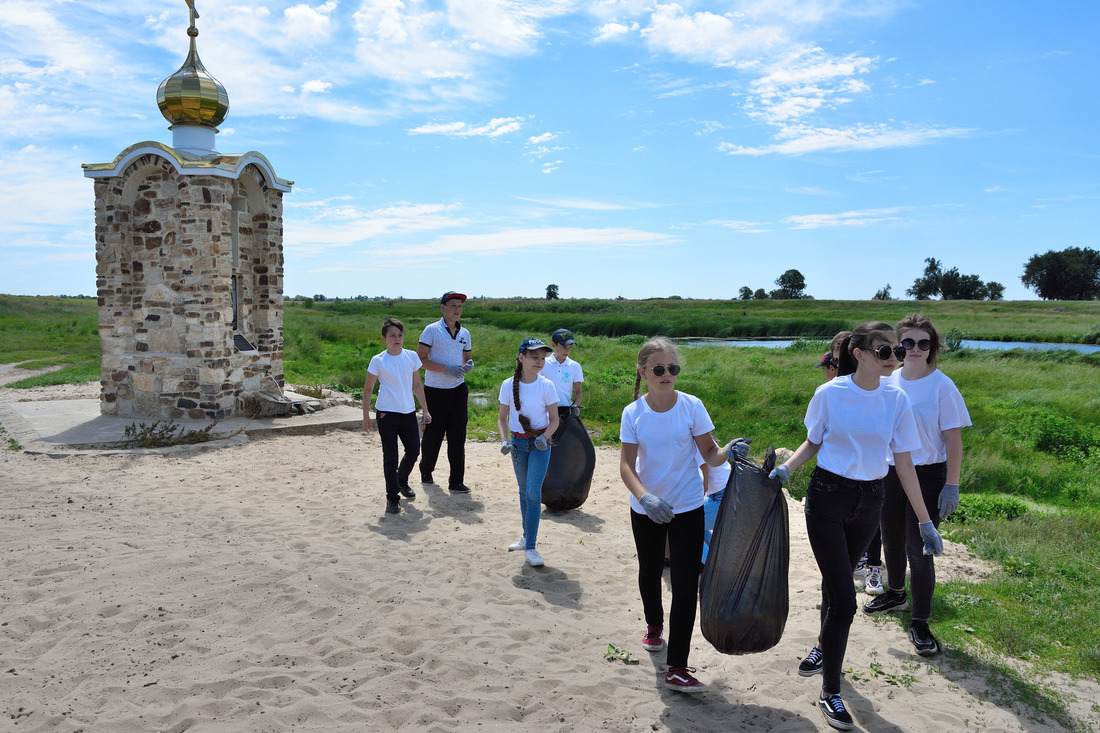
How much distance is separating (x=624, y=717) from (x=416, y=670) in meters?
1.12

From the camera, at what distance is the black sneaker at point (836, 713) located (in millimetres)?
3211

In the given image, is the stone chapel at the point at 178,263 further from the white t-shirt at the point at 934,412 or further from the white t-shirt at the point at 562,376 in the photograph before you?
the white t-shirt at the point at 934,412

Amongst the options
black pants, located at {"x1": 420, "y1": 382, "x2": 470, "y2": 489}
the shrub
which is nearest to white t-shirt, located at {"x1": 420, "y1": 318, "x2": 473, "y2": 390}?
black pants, located at {"x1": 420, "y1": 382, "x2": 470, "y2": 489}

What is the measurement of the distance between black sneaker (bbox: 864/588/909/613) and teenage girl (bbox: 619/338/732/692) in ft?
5.23

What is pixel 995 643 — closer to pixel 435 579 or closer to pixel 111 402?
pixel 435 579

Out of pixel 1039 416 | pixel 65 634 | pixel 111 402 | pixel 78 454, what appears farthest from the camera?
pixel 1039 416

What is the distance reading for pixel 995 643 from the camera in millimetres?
4043

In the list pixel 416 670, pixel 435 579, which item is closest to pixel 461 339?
pixel 435 579

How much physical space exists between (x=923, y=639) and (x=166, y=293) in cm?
1051

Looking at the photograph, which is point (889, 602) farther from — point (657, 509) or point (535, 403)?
point (535, 403)

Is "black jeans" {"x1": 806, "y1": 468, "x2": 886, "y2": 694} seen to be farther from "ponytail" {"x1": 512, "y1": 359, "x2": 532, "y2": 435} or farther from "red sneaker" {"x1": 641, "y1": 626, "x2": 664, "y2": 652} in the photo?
"ponytail" {"x1": 512, "y1": 359, "x2": 532, "y2": 435}

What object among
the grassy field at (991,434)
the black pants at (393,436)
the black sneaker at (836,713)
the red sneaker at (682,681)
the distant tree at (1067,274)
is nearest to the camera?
the black sneaker at (836,713)

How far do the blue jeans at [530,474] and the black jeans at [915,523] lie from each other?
2.21 metres

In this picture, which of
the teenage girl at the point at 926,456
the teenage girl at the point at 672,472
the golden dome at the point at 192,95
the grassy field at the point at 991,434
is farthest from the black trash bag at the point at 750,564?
the golden dome at the point at 192,95
